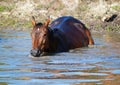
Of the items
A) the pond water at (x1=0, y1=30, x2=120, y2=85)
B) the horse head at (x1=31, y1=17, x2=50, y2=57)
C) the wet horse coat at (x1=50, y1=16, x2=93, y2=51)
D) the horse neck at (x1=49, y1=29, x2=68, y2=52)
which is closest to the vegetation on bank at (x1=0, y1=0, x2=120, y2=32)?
the wet horse coat at (x1=50, y1=16, x2=93, y2=51)

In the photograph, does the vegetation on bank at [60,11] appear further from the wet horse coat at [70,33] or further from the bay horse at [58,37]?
the bay horse at [58,37]

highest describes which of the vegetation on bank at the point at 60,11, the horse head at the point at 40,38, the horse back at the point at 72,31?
the horse head at the point at 40,38

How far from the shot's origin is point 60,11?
2336 cm

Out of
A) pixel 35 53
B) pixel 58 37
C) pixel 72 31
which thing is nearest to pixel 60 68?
pixel 35 53

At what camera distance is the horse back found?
12779mm

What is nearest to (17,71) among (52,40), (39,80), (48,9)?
(39,80)

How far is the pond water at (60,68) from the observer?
6.85 metres

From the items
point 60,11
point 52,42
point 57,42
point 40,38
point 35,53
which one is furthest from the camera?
point 60,11

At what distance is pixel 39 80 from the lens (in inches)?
271

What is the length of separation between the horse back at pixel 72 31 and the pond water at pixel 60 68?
1.36m

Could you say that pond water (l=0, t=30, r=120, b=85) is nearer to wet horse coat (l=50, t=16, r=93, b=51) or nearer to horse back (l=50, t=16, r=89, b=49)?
wet horse coat (l=50, t=16, r=93, b=51)

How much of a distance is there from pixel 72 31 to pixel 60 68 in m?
5.33

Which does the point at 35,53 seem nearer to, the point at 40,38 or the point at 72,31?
the point at 40,38

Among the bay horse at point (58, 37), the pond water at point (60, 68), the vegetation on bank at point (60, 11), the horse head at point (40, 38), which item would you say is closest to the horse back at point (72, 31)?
the bay horse at point (58, 37)
